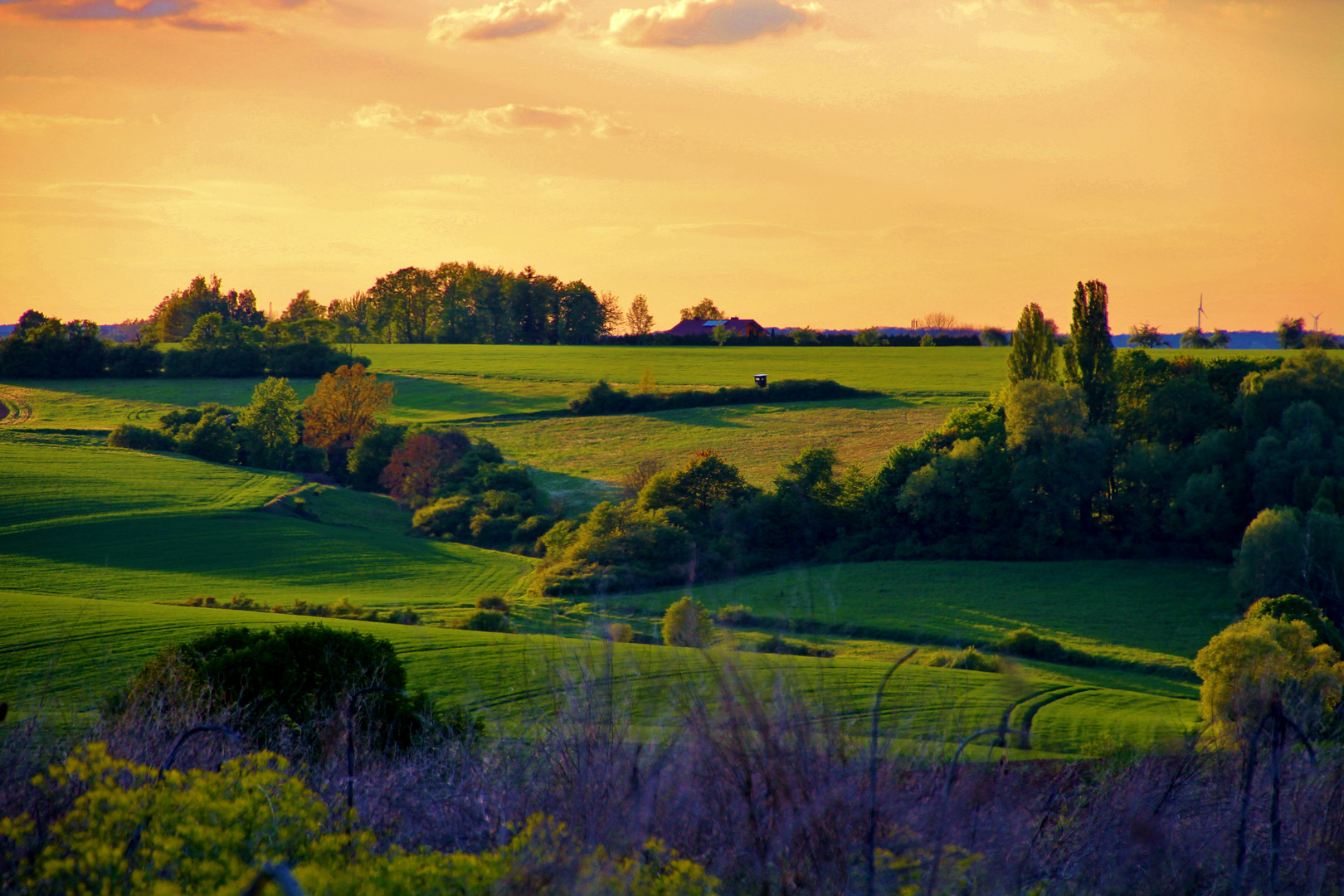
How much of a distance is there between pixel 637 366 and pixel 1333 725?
81.9 m

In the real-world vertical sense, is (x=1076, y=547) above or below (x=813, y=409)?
below

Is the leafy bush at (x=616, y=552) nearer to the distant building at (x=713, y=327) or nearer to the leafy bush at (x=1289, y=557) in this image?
the leafy bush at (x=1289, y=557)

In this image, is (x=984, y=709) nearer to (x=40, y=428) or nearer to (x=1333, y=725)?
(x=1333, y=725)

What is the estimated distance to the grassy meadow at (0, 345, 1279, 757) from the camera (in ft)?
35.8

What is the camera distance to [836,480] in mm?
50406

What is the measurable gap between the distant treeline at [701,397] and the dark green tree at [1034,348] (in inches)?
1063

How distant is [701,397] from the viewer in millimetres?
79750

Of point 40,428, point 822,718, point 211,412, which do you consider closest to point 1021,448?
point 822,718

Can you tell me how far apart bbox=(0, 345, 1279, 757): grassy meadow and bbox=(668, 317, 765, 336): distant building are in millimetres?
38075

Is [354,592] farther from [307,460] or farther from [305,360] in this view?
[305,360]

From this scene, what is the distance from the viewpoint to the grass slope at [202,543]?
37656 millimetres

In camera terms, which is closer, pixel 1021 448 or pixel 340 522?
pixel 1021 448

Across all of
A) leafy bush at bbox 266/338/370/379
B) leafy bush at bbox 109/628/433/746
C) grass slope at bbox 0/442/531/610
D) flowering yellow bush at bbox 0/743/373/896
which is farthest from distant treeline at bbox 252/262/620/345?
flowering yellow bush at bbox 0/743/373/896

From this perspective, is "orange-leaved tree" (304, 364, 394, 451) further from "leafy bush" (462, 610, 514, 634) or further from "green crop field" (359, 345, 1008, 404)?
"leafy bush" (462, 610, 514, 634)
